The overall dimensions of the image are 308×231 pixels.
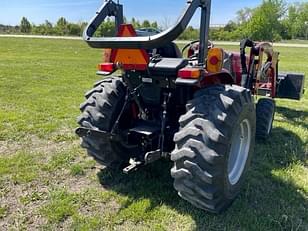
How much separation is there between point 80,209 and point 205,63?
179cm

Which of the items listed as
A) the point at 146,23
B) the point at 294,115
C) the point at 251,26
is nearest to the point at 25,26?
the point at 251,26

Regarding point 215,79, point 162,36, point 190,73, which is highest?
point 162,36

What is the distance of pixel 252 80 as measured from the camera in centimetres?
523

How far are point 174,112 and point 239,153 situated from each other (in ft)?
2.59

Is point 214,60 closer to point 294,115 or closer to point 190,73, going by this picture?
point 190,73

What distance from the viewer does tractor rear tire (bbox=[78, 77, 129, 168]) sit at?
355cm

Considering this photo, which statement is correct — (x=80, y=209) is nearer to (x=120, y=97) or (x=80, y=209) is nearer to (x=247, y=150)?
(x=120, y=97)

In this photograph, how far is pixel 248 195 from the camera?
11.7 ft

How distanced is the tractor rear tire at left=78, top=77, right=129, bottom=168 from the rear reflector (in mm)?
985

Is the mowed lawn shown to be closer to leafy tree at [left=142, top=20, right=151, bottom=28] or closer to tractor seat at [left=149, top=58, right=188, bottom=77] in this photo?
tractor seat at [left=149, top=58, right=188, bottom=77]

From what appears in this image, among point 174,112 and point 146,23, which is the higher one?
point 146,23

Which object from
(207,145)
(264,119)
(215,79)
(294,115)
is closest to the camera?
(207,145)

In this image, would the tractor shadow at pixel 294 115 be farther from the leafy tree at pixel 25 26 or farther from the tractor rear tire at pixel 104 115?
the leafy tree at pixel 25 26

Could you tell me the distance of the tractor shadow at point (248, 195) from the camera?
3.11m
